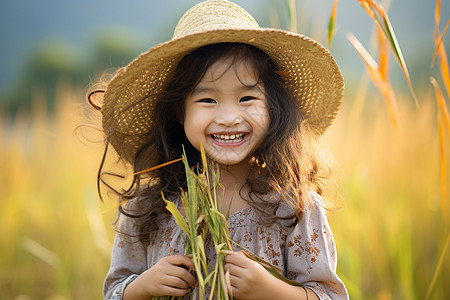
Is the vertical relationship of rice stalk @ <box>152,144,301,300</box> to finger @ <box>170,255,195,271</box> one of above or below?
above

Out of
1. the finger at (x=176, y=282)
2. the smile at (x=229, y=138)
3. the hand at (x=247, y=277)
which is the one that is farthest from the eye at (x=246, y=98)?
the finger at (x=176, y=282)

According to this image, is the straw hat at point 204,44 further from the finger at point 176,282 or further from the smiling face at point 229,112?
the finger at point 176,282

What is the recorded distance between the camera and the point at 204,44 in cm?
152

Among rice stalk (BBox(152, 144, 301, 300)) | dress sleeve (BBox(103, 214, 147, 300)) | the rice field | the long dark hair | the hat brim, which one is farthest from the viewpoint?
the rice field

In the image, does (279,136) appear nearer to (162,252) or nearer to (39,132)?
(162,252)

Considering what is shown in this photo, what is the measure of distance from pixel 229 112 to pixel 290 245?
456 millimetres

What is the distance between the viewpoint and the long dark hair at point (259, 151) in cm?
161

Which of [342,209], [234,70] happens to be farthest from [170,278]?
[342,209]

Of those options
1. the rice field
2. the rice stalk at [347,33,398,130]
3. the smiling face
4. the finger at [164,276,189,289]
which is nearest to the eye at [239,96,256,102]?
the smiling face

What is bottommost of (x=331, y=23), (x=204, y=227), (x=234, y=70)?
(x=204, y=227)

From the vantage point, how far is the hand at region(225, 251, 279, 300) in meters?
1.40

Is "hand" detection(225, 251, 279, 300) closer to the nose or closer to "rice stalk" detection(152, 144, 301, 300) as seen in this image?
"rice stalk" detection(152, 144, 301, 300)

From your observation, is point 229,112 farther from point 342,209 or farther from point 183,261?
point 342,209

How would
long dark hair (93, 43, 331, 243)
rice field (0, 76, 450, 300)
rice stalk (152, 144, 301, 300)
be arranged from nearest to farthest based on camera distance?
rice stalk (152, 144, 301, 300)
long dark hair (93, 43, 331, 243)
rice field (0, 76, 450, 300)
